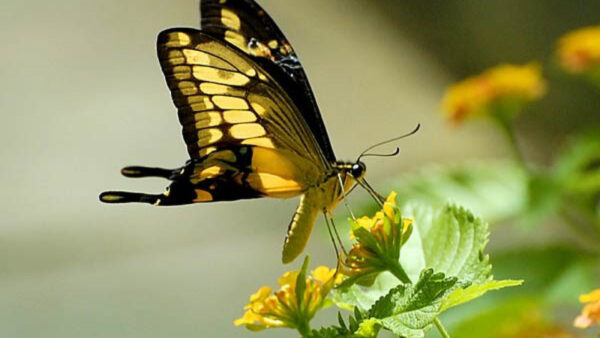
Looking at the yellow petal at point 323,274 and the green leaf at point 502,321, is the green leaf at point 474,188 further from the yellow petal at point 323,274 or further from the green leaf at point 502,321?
the yellow petal at point 323,274

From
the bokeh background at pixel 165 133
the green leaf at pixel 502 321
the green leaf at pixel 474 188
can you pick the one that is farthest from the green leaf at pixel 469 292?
the bokeh background at pixel 165 133

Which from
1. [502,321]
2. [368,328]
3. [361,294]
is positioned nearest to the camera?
[368,328]

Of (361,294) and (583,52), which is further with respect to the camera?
(583,52)

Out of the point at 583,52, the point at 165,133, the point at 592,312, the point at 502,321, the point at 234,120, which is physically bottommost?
the point at 592,312

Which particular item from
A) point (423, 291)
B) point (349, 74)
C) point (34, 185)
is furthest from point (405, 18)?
point (423, 291)

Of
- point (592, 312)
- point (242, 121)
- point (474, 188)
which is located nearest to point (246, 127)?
point (242, 121)

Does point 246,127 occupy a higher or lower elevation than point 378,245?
higher

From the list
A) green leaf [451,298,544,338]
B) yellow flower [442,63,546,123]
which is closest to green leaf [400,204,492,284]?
green leaf [451,298,544,338]

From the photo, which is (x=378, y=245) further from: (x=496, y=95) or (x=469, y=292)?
(x=496, y=95)
